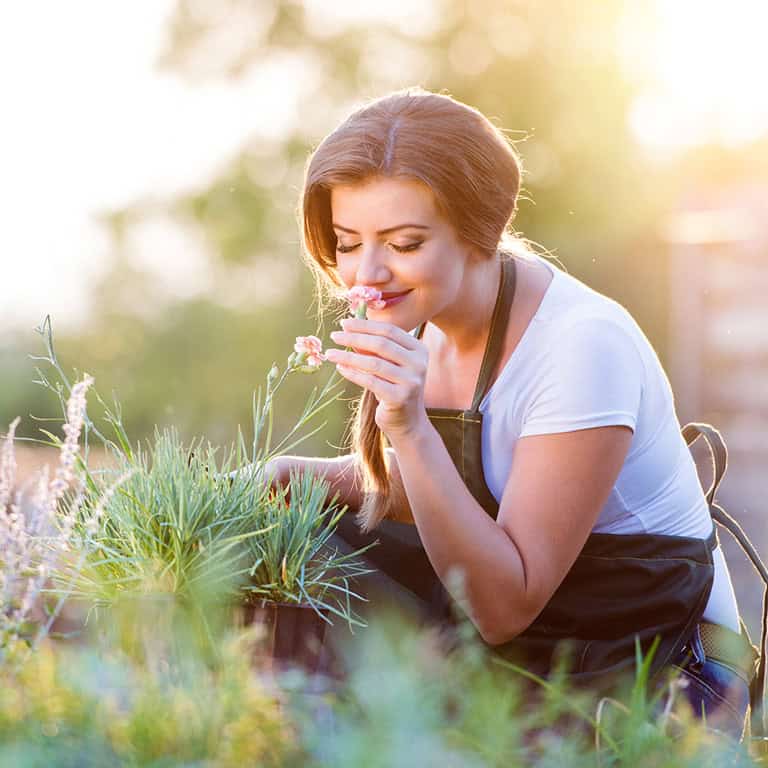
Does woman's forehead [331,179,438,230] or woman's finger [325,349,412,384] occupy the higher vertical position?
woman's forehead [331,179,438,230]

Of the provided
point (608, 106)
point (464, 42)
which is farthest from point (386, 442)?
point (464, 42)

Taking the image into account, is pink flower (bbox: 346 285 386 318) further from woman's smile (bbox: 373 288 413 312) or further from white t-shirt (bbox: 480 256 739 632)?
white t-shirt (bbox: 480 256 739 632)

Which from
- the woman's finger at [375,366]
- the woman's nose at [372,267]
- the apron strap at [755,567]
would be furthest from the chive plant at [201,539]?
the apron strap at [755,567]

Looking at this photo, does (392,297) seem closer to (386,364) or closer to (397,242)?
(397,242)

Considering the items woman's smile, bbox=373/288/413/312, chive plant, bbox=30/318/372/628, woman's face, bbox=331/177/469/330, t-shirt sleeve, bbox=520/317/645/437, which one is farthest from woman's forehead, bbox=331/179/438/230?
chive plant, bbox=30/318/372/628

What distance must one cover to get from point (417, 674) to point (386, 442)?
4.36ft

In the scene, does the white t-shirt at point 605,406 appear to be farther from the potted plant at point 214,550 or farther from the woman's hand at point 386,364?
the potted plant at point 214,550

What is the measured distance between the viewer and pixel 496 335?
2.51 metres

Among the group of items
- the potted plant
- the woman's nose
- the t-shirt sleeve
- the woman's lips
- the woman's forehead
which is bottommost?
the potted plant

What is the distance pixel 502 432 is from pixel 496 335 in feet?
0.73

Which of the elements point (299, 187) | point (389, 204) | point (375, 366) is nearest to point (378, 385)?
point (375, 366)

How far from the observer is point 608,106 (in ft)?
31.4

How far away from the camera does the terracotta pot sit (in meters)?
1.77

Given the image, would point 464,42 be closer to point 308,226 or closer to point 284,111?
point 284,111
